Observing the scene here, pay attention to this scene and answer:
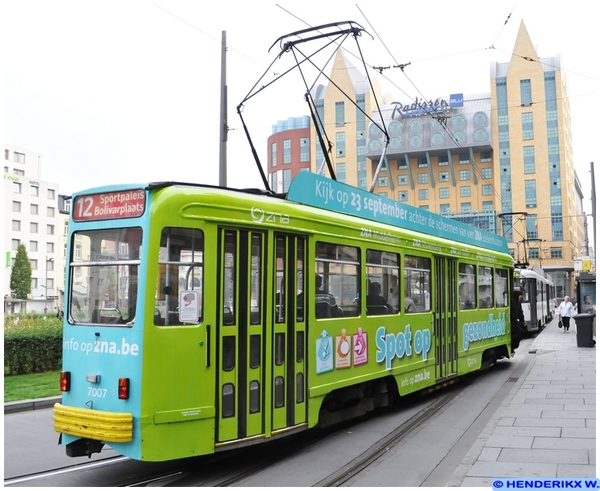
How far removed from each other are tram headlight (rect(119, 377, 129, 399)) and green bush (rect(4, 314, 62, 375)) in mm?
8378

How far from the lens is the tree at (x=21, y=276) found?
7569 centimetres

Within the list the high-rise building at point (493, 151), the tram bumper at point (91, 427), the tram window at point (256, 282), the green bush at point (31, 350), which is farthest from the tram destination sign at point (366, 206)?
the high-rise building at point (493, 151)

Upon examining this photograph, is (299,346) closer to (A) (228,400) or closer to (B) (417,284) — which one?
(A) (228,400)

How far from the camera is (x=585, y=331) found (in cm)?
1933

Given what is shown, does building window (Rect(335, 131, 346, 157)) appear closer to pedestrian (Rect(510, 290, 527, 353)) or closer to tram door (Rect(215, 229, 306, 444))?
pedestrian (Rect(510, 290, 527, 353))

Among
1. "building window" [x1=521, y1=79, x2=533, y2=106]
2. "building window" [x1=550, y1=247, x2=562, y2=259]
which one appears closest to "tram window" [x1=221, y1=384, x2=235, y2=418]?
"building window" [x1=550, y1=247, x2=562, y2=259]

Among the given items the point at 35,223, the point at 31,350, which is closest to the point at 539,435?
the point at 31,350

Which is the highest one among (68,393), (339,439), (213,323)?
(213,323)

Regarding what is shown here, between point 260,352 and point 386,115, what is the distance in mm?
76458

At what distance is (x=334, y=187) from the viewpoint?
8492 mm

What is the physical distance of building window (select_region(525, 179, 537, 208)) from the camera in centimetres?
7425

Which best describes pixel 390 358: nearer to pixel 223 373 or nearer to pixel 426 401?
pixel 426 401

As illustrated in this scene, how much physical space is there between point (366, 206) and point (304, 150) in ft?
241

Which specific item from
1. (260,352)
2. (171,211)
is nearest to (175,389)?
(260,352)
